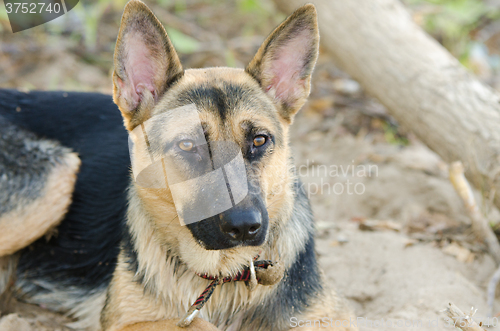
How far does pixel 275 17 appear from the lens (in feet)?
28.4

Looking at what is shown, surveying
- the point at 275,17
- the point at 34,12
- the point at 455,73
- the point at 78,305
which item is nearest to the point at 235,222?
the point at 78,305

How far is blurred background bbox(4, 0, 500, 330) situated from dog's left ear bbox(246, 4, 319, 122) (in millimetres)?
1791

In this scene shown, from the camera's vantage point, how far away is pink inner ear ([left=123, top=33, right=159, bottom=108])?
2.65 metres

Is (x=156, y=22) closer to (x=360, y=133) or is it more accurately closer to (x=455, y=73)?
(x=455, y=73)

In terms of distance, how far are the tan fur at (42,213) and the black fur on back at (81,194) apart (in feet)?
0.26

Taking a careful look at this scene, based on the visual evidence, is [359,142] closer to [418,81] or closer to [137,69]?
[418,81]

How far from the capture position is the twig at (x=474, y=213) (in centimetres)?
377

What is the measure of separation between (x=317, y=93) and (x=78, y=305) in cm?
528

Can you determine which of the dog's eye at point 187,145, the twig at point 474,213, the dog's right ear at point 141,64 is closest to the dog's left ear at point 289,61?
the dog's right ear at point 141,64

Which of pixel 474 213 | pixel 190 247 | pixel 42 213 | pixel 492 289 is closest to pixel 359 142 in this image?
pixel 474 213

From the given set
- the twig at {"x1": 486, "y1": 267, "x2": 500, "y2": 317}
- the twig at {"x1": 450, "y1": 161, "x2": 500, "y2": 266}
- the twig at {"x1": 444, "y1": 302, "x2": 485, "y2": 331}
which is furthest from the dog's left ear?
the twig at {"x1": 486, "y1": 267, "x2": 500, "y2": 317}

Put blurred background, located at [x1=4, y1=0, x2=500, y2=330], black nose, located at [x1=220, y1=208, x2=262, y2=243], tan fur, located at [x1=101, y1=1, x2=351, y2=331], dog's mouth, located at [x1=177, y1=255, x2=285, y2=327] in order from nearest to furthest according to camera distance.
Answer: black nose, located at [x1=220, y1=208, x2=262, y2=243]
dog's mouth, located at [x1=177, y1=255, x2=285, y2=327]
tan fur, located at [x1=101, y1=1, x2=351, y2=331]
blurred background, located at [x1=4, y1=0, x2=500, y2=330]

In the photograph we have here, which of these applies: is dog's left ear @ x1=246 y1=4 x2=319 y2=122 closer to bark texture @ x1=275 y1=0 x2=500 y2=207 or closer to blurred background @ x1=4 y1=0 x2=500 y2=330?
blurred background @ x1=4 y1=0 x2=500 y2=330

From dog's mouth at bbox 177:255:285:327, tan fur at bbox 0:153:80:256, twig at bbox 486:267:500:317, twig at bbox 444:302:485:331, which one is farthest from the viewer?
tan fur at bbox 0:153:80:256
